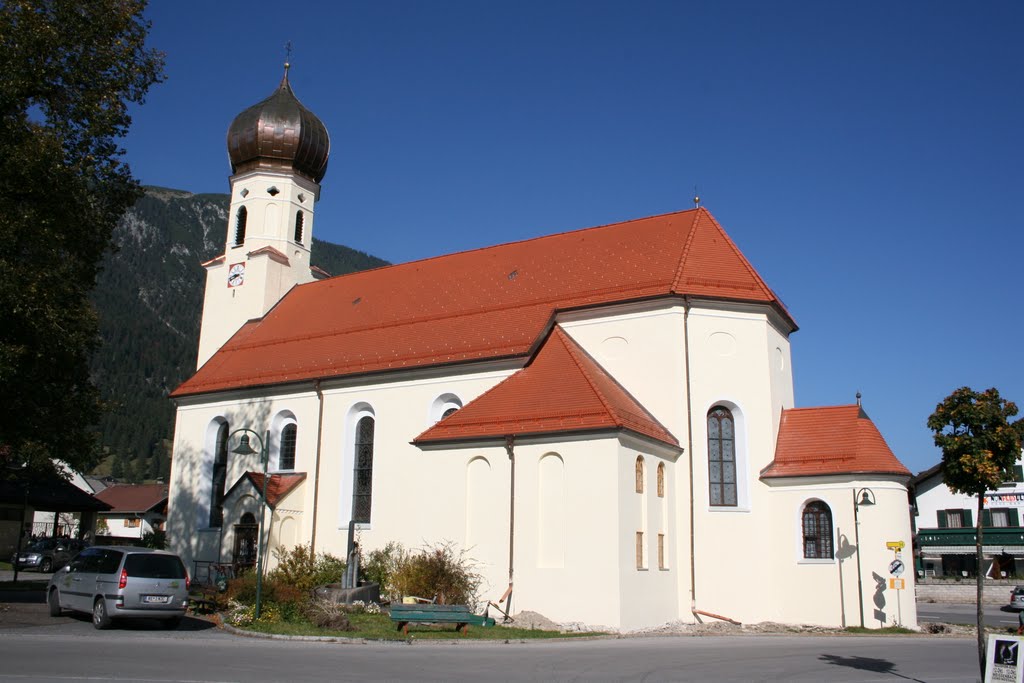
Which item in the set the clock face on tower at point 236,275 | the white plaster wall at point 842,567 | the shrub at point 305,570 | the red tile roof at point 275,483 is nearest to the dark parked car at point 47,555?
the clock face on tower at point 236,275

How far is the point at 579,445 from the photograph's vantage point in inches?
797

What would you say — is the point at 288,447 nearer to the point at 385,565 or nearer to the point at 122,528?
the point at 385,565

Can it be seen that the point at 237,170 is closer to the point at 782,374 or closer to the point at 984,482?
the point at 782,374

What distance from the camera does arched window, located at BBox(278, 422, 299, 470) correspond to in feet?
93.7

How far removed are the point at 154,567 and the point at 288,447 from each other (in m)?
11.8

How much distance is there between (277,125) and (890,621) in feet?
90.3

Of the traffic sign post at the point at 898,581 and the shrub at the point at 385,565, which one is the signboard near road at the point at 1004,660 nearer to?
the traffic sign post at the point at 898,581

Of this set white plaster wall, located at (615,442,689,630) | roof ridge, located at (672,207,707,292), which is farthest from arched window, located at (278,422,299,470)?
roof ridge, located at (672,207,707,292)

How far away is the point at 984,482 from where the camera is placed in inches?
547

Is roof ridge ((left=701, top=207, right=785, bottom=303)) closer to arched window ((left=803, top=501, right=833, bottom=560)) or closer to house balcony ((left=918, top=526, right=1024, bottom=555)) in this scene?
arched window ((left=803, top=501, right=833, bottom=560))

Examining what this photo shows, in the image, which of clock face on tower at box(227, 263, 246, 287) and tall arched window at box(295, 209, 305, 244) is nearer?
clock face on tower at box(227, 263, 246, 287)

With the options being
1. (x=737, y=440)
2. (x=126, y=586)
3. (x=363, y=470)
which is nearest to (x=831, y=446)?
(x=737, y=440)

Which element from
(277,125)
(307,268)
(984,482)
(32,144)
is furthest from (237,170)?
(984,482)

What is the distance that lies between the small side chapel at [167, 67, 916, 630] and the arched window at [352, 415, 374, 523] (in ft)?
0.22
